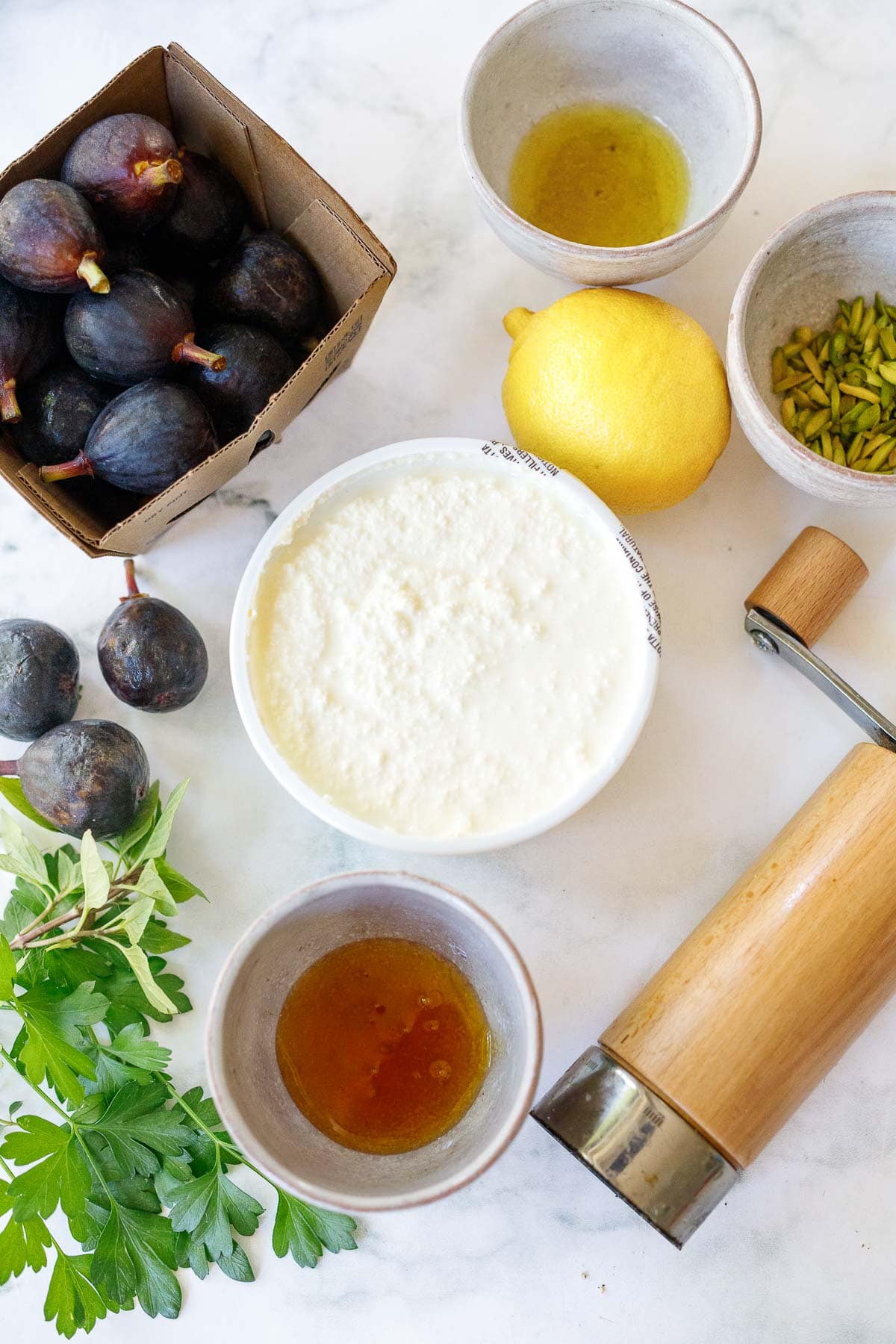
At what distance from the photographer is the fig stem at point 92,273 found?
0.78 meters

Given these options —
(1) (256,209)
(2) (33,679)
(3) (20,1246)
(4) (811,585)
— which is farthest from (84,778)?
(4) (811,585)

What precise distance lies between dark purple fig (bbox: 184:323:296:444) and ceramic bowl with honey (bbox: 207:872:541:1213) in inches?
14.3

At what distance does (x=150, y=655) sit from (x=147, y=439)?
6.4 inches

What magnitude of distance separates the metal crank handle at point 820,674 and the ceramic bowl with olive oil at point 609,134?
0.97 ft

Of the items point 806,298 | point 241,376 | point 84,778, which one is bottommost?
point 806,298

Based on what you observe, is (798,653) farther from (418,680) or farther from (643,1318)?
(643,1318)

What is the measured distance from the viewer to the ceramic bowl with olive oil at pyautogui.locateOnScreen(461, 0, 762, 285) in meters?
0.86

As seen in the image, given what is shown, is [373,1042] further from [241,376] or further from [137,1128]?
[241,376]

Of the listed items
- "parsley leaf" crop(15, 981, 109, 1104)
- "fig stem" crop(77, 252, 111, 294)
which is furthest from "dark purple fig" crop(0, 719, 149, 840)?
"fig stem" crop(77, 252, 111, 294)

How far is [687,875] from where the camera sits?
956mm

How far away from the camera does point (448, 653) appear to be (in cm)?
86

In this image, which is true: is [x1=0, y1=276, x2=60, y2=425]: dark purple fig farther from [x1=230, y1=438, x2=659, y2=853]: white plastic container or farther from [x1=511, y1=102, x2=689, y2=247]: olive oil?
[x1=511, y1=102, x2=689, y2=247]: olive oil

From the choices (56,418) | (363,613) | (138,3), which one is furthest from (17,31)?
(363,613)

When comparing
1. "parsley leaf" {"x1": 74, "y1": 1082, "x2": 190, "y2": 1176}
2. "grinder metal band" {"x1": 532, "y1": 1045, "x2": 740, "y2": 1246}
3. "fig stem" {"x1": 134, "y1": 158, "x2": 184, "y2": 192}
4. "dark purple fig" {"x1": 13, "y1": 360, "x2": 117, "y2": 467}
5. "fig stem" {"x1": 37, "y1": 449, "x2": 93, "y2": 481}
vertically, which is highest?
"fig stem" {"x1": 134, "y1": 158, "x2": 184, "y2": 192}
